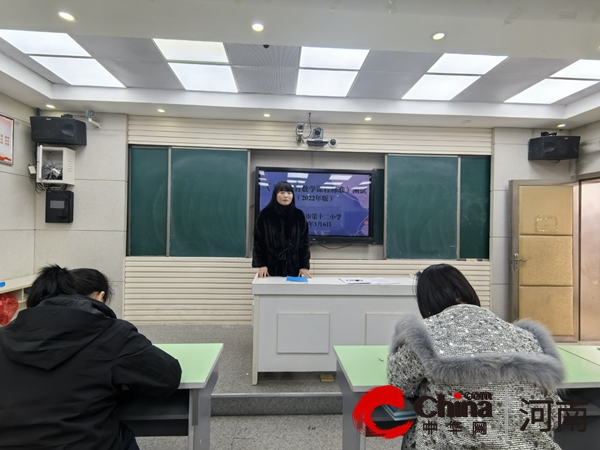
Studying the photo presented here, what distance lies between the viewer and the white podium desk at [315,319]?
8.14 ft

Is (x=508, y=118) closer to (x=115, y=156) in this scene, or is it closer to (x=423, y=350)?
(x=423, y=350)

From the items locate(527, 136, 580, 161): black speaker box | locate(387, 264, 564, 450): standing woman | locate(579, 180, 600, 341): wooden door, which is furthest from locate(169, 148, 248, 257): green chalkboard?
locate(579, 180, 600, 341): wooden door

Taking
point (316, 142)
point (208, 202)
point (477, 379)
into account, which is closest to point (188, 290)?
point (208, 202)

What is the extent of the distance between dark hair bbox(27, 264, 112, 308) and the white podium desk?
50.1 inches

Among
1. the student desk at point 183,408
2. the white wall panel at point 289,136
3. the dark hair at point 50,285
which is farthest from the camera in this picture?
the white wall panel at point 289,136

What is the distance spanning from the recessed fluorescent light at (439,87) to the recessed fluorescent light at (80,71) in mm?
3227

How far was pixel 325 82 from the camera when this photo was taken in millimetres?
3375

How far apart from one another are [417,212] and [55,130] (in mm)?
4533

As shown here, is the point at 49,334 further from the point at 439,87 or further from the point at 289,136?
the point at 439,87

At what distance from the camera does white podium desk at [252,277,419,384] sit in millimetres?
2480

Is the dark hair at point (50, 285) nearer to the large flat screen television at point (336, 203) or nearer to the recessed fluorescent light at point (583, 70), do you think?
the large flat screen television at point (336, 203)

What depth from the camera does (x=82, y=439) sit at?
1054 millimetres

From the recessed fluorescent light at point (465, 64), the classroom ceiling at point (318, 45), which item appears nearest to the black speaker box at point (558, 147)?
the classroom ceiling at point (318, 45)

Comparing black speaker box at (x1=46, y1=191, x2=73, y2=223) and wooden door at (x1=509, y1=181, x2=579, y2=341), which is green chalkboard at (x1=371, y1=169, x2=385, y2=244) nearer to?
wooden door at (x1=509, y1=181, x2=579, y2=341)
